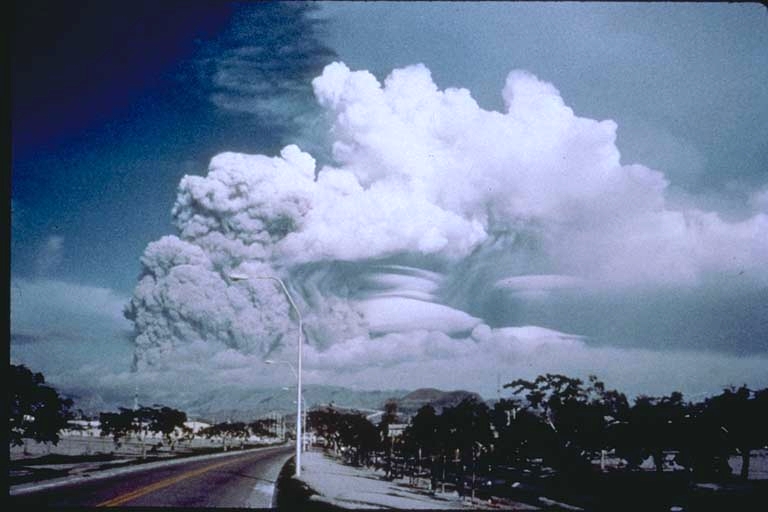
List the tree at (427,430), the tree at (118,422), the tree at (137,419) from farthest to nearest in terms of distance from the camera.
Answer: the tree at (137,419) < the tree at (118,422) < the tree at (427,430)

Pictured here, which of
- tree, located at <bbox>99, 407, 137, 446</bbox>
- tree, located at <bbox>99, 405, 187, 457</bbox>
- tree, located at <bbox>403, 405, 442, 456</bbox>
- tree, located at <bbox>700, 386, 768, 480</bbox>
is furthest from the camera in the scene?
tree, located at <bbox>99, 405, 187, 457</bbox>

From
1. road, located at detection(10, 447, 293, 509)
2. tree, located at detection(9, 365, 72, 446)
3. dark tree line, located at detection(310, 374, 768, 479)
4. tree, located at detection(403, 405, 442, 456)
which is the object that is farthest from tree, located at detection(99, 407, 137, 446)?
dark tree line, located at detection(310, 374, 768, 479)

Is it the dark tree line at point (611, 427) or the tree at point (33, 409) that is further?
the tree at point (33, 409)

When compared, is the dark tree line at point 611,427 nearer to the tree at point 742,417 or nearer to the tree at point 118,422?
the tree at point 742,417

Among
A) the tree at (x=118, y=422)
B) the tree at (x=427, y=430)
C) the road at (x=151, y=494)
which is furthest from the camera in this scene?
the tree at (x=118, y=422)

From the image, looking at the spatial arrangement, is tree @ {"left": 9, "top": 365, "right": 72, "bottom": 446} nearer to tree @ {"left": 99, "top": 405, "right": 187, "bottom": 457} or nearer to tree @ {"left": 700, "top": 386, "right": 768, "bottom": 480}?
tree @ {"left": 99, "top": 405, "right": 187, "bottom": 457}

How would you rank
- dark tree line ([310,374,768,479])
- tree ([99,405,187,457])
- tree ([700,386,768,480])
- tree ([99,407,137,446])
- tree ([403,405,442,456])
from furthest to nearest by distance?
1. tree ([99,405,187,457])
2. tree ([99,407,137,446])
3. tree ([403,405,442,456])
4. tree ([700,386,768,480])
5. dark tree line ([310,374,768,479])

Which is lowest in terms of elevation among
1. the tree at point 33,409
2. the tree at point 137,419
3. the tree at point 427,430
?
the tree at point 137,419

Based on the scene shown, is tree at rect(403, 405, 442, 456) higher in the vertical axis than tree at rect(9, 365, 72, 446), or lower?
lower

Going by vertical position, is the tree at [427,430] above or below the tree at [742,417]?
below

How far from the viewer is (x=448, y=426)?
1268 inches

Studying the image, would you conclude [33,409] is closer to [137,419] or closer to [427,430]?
[427,430]

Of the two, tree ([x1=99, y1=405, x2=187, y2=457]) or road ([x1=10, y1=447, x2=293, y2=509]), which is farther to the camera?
tree ([x1=99, y1=405, x2=187, y2=457])

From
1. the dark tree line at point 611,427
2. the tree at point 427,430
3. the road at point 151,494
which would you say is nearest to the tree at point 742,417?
the dark tree line at point 611,427
